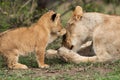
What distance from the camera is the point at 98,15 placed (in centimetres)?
859

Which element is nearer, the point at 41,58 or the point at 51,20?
the point at 41,58

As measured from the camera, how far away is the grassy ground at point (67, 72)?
7.39 meters

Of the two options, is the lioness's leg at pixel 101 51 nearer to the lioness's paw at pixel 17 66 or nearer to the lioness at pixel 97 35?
the lioness at pixel 97 35

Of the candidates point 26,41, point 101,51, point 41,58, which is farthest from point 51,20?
point 101,51

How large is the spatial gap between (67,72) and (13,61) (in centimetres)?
87

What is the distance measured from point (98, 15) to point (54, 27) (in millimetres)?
765

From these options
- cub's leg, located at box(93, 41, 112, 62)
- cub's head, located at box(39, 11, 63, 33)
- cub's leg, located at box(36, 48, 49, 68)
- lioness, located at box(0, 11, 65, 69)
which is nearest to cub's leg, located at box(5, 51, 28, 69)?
lioness, located at box(0, 11, 65, 69)

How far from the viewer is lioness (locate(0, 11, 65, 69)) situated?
7.99 metres

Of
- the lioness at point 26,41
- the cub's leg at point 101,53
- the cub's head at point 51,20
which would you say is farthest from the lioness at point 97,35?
the lioness at point 26,41

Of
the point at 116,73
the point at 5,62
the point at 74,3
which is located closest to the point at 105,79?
the point at 116,73

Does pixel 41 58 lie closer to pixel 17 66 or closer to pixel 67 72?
pixel 17 66

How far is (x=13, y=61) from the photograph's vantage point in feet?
26.2

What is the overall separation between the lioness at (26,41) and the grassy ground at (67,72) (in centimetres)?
18

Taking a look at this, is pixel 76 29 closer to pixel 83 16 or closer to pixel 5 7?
pixel 83 16
